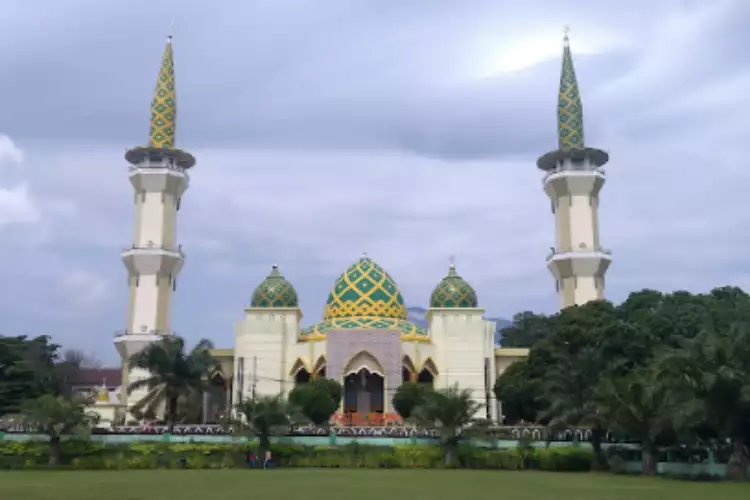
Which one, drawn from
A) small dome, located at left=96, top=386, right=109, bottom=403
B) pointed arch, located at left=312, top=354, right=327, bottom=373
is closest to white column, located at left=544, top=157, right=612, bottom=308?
pointed arch, located at left=312, top=354, right=327, bottom=373

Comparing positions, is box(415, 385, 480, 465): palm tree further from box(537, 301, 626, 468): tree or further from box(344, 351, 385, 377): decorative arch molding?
box(344, 351, 385, 377): decorative arch molding

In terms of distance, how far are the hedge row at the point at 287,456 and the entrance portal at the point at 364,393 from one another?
41.3 ft

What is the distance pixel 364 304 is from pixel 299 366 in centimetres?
449

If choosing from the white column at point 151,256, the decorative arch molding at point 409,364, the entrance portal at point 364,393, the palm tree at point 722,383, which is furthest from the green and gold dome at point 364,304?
the palm tree at point 722,383

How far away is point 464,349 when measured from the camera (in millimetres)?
35938

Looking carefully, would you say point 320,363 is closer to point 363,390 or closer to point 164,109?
point 363,390

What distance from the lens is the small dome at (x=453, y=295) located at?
36812 millimetres

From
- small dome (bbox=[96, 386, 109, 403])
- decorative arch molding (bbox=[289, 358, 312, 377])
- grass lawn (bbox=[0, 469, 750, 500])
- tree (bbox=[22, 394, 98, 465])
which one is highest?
decorative arch molding (bbox=[289, 358, 312, 377])

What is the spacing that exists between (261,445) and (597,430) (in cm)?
938

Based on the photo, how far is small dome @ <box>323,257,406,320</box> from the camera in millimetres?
38062

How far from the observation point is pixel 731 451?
2006cm

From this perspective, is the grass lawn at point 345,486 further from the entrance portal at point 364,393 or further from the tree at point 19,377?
the entrance portal at point 364,393

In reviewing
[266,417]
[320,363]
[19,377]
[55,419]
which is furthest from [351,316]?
[55,419]

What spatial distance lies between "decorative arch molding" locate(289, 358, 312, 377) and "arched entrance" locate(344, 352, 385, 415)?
72.8 inches
